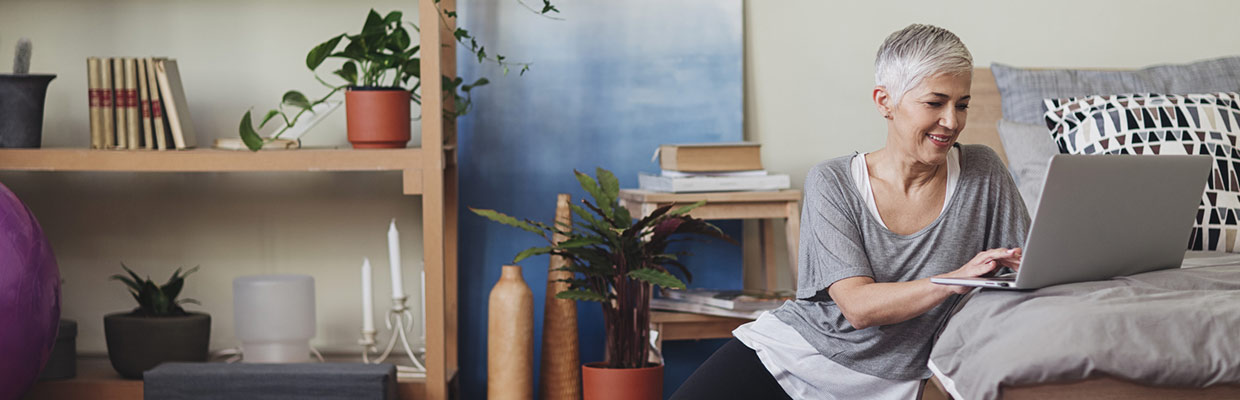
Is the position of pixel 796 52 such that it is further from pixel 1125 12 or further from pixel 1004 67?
pixel 1125 12

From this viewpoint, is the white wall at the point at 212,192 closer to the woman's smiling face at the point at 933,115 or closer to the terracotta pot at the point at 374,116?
the terracotta pot at the point at 374,116

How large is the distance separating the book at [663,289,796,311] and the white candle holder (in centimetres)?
64

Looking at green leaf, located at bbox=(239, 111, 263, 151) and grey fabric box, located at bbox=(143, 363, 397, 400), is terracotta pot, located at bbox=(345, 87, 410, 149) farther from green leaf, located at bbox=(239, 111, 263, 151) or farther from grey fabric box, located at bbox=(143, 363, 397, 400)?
grey fabric box, located at bbox=(143, 363, 397, 400)

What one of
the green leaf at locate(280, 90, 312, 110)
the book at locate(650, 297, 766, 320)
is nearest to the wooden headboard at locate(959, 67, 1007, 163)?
the book at locate(650, 297, 766, 320)

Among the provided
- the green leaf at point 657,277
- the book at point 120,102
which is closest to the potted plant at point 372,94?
the book at point 120,102

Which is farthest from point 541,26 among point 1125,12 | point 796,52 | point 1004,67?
point 1125,12

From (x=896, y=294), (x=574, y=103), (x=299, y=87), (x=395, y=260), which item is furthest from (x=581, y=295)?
(x=299, y=87)

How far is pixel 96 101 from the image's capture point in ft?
7.73

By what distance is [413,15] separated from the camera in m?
2.79

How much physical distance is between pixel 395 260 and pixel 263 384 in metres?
0.48

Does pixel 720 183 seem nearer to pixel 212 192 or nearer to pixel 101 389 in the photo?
pixel 212 192

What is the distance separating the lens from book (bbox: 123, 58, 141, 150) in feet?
7.72

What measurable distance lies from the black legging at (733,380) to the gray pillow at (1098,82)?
1154 mm

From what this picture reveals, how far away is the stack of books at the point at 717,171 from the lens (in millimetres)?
2469
